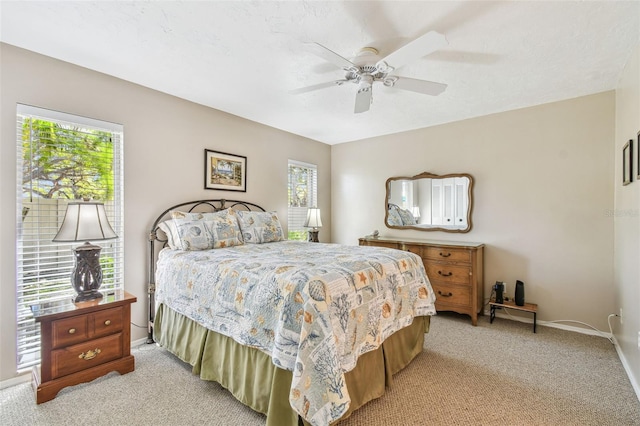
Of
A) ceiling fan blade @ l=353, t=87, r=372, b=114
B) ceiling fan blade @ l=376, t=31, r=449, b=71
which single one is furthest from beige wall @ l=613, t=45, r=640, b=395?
ceiling fan blade @ l=353, t=87, r=372, b=114

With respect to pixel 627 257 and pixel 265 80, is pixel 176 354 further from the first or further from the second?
pixel 627 257

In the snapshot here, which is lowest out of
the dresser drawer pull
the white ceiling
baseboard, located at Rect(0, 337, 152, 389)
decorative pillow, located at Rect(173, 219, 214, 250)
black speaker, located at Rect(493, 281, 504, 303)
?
baseboard, located at Rect(0, 337, 152, 389)

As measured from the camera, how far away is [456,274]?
142 inches

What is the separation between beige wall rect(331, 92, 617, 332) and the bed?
1.83 meters

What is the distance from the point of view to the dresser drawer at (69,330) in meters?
2.05

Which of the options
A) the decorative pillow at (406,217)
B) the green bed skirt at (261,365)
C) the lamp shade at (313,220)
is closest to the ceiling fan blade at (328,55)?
the green bed skirt at (261,365)

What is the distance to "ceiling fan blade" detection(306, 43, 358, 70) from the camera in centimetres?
186

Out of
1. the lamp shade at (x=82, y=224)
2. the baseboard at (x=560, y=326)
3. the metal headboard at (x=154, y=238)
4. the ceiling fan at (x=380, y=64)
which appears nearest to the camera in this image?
the ceiling fan at (x=380, y=64)

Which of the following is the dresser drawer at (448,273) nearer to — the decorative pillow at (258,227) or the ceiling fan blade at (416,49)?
the decorative pillow at (258,227)

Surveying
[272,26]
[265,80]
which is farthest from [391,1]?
[265,80]

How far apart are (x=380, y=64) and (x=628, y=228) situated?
8.17 ft

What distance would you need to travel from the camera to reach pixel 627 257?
2467 millimetres

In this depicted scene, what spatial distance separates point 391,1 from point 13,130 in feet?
9.62

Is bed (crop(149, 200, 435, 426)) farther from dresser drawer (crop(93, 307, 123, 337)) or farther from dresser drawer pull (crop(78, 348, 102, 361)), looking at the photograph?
dresser drawer pull (crop(78, 348, 102, 361))
